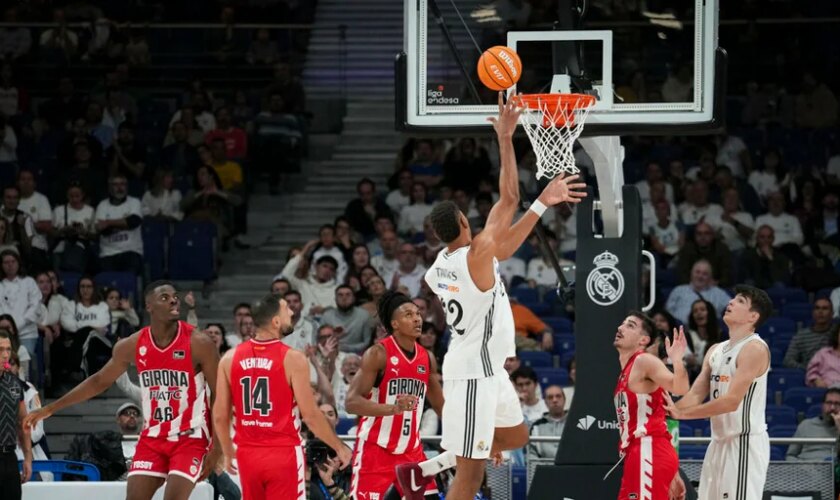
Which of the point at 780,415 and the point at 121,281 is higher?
the point at 121,281

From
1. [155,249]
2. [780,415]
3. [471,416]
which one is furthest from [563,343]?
[471,416]

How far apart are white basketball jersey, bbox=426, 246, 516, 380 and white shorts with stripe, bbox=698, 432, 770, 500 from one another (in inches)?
66.2

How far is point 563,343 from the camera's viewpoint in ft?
50.4

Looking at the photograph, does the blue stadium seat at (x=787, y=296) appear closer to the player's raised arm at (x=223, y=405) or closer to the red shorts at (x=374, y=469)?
the red shorts at (x=374, y=469)

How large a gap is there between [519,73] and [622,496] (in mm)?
2796

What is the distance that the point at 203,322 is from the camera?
16531 mm

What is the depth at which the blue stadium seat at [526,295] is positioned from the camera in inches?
634

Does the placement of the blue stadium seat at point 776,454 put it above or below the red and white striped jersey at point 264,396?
below

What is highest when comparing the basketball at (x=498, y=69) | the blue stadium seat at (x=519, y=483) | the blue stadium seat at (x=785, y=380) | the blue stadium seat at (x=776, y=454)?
the basketball at (x=498, y=69)

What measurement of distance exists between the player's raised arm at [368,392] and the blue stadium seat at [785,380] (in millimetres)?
6233

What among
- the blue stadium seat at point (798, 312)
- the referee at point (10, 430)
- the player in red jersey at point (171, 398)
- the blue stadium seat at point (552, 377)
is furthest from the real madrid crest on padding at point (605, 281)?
the blue stadium seat at point (798, 312)

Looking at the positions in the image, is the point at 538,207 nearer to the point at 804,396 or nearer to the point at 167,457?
the point at 167,457

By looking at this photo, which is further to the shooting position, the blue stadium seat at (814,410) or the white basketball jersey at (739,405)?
the blue stadium seat at (814,410)

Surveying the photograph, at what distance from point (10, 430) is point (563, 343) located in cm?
656
